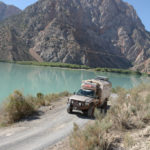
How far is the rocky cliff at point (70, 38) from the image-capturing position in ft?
416

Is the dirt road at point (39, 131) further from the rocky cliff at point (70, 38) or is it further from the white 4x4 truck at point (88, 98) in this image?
the rocky cliff at point (70, 38)

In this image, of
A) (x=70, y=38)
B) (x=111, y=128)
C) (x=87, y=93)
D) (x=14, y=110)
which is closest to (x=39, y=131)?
(x=14, y=110)

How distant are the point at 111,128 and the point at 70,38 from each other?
130 metres

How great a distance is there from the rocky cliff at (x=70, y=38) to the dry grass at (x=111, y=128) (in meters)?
105

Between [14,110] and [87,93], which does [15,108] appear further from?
[87,93]

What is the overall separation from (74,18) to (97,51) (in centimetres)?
3458

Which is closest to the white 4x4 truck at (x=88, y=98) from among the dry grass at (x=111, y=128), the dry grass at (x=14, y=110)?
the dry grass at (x=111, y=128)

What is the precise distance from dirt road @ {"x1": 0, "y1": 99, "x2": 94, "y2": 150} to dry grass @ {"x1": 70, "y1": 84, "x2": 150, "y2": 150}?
1.63 metres

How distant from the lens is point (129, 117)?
8.54 meters

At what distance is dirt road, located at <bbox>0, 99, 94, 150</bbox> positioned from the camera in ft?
23.5

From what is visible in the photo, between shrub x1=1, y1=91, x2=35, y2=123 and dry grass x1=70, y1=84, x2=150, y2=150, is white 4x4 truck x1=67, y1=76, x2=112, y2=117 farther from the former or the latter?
shrub x1=1, y1=91, x2=35, y2=123

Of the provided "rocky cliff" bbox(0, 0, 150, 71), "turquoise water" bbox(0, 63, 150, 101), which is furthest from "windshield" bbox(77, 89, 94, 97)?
"rocky cliff" bbox(0, 0, 150, 71)

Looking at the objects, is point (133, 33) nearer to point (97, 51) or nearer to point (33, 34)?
point (97, 51)

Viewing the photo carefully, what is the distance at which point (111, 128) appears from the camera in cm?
787
